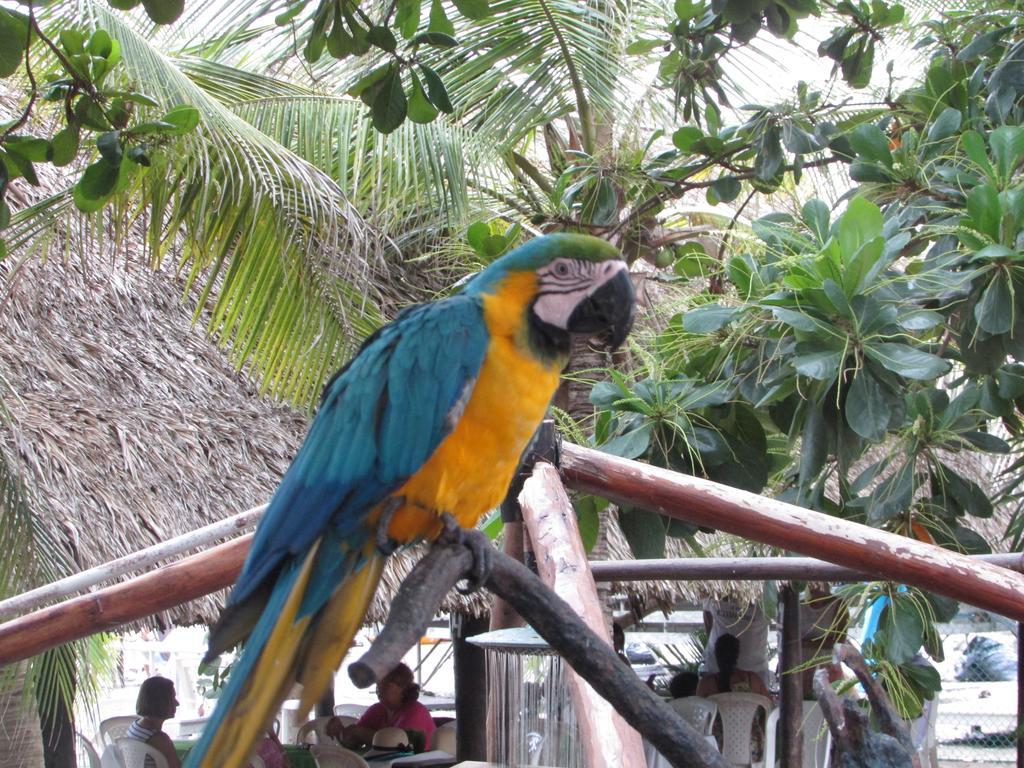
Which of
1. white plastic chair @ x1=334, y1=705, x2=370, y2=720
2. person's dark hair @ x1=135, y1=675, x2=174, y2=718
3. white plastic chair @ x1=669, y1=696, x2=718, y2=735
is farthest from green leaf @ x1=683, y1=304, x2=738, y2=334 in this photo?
white plastic chair @ x1=334, y1=705, x2=370, y2=720

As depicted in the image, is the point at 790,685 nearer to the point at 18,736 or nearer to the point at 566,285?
the point at 18,736

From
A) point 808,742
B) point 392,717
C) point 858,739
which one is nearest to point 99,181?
point 858,739

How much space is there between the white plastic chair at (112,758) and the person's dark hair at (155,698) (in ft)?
0.85

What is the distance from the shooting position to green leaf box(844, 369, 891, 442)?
142 centimetres

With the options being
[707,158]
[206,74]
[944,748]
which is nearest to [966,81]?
[707,158]

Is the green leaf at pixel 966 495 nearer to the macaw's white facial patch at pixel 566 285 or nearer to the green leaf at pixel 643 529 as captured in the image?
the green leaf at pixel 643 529

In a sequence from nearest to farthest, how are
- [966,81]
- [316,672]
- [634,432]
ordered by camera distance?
[316,672], [634,432], [966,81]

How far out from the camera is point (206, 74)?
11.3ft

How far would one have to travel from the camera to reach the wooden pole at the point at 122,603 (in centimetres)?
145

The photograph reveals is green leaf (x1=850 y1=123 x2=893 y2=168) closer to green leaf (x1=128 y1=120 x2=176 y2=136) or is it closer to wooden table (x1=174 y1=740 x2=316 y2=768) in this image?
green leaf (x1=128 y1=120 x2=176 y2=136)

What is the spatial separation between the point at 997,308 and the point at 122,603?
1348 millimetres

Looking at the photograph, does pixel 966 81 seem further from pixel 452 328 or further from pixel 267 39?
pixel 267 39

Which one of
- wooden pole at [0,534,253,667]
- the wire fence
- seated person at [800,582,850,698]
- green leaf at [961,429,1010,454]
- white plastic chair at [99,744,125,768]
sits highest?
green leaf at [961,429,1010,454]

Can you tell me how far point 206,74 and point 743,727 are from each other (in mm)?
3792
